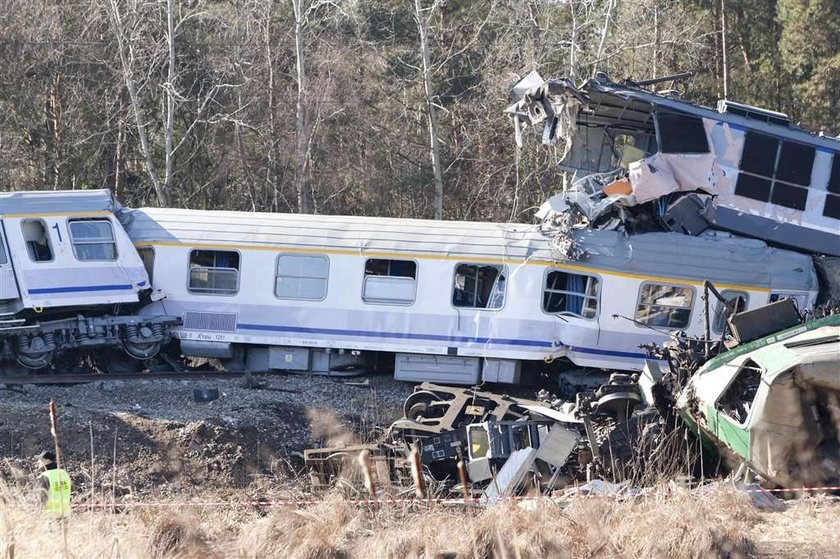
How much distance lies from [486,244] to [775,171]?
551 centimetres

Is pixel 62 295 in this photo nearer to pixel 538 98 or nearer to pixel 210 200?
pixel 538 98

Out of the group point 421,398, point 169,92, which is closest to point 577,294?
point 421,398

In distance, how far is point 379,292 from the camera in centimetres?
1773

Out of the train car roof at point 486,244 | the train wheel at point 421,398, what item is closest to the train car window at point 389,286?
the train car roof at point 486,244

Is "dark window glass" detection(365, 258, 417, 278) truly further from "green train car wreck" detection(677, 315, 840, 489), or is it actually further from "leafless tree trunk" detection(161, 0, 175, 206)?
"leafless tree trunk" detection(161, 0, 175, 206)

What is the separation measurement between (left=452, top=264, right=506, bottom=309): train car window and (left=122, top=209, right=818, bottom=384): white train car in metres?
0.02

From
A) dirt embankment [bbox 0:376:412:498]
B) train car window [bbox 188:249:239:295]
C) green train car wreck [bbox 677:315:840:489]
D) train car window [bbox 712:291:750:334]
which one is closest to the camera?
green train car wreck [bbox 677:315:840:489]

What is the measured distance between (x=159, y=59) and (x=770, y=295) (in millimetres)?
19175

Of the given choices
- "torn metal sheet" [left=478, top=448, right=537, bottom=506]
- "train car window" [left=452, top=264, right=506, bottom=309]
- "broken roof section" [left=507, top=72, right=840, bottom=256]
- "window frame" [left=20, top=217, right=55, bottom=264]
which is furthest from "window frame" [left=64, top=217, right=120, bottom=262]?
"torn metal sheet" [left=478, top=448, right=537, bottom=506]

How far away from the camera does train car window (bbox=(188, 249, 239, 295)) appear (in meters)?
17.9

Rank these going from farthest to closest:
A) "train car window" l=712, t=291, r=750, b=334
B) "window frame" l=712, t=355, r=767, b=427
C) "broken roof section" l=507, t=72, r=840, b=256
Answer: "broken roof section" l=507, t=72, r=840, b=256 < "train car window" l=712, t=291, r=750, b=334 < "window frame" l=712, t=355, r=767, b=427

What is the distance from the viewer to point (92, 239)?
693 inches

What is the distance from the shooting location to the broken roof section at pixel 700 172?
1856cm

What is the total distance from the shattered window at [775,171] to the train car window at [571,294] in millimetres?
3564
